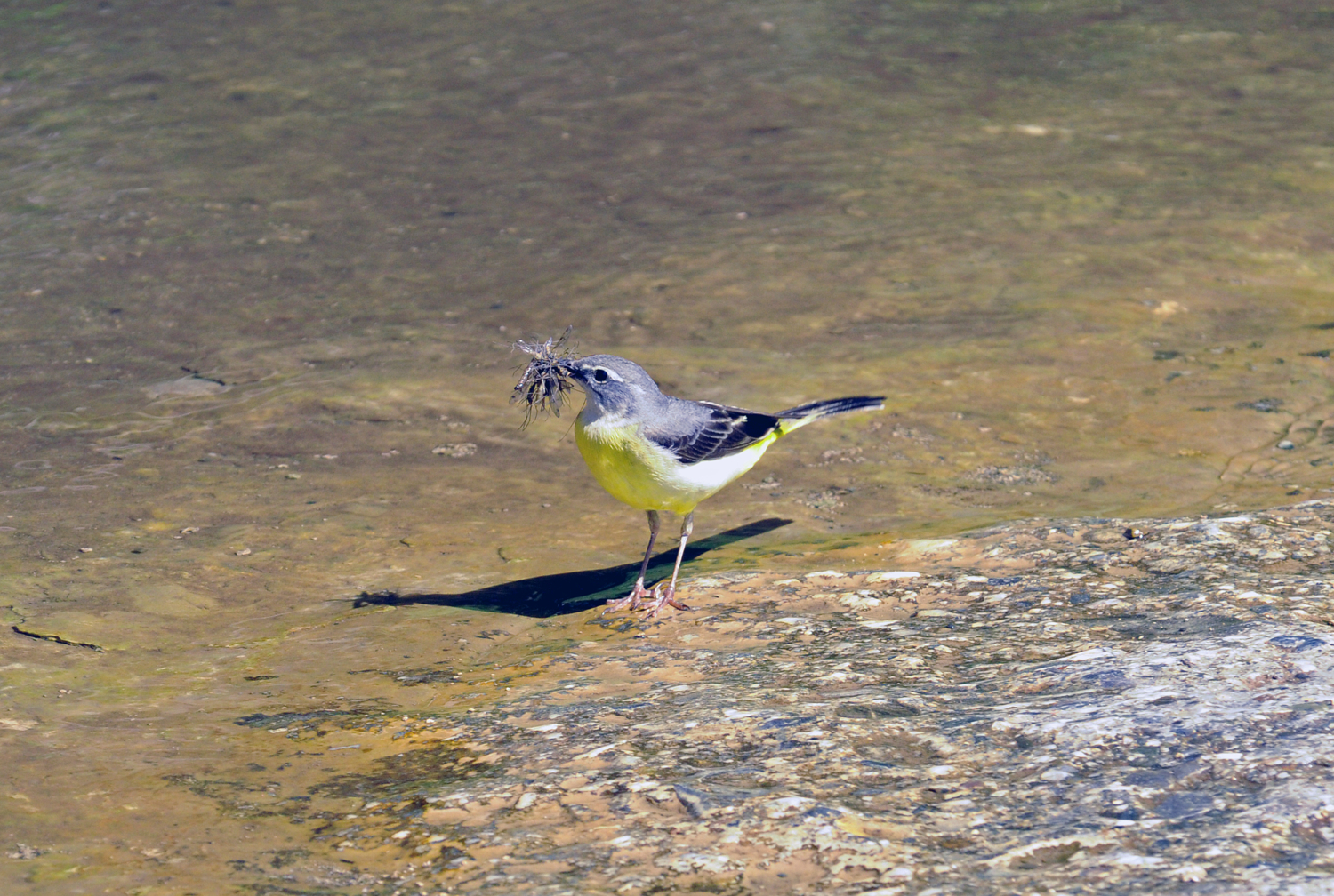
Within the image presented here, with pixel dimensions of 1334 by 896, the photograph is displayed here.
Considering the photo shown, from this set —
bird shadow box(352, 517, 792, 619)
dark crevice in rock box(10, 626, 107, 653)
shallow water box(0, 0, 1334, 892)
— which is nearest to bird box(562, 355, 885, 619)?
bird shadow box(352, 517, 792, 619)

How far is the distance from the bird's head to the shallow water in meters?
0.99

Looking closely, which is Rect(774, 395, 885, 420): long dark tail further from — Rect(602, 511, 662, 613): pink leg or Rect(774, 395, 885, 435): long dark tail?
Rect(602, 511, 662, 613): pink leg

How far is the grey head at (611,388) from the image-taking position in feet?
19.0

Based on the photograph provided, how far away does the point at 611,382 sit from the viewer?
5.82 m

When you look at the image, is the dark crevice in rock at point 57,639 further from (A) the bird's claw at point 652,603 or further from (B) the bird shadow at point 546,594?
(A) the bird's claw at point 652,603

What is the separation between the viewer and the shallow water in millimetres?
5848

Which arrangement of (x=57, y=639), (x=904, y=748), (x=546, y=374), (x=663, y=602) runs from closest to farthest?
(x=904, y=748), (x=57, y=639), (x=663, y=602), (x=546, y=374)

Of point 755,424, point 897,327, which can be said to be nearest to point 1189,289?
point 897,327

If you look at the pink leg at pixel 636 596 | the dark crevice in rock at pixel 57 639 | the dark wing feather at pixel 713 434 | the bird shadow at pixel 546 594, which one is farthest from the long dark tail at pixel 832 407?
the dark crevice in rock at pixel 57 639

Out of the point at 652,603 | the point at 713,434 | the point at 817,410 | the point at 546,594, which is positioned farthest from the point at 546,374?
the point at 817,410

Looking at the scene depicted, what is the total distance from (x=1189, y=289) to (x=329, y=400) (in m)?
5.96

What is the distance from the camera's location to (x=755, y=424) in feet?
21.1

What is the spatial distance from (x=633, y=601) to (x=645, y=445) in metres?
0.70

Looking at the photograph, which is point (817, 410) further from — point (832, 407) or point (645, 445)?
point (645, 445)
